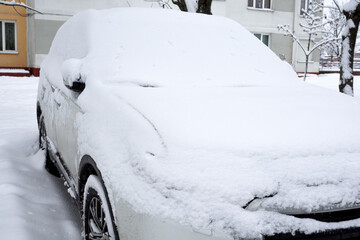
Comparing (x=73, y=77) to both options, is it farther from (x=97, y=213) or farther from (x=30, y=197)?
(x=30, y=197)

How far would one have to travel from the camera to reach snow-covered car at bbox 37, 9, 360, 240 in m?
1.56

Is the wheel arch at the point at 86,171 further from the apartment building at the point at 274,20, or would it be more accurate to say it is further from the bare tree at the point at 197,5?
the apartment building at the point at 274,20

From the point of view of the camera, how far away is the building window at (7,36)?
1722 cm

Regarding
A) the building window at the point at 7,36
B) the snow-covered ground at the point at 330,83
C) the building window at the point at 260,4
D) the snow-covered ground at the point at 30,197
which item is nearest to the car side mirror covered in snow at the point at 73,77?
the snow-covered ground at the point at 30,197

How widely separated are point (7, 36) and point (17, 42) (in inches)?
19.5

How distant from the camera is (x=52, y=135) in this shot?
138 inches

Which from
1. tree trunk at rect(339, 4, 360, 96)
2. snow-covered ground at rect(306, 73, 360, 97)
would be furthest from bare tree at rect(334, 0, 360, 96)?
snow-covered ground at rect(306, 73, 360, 97)

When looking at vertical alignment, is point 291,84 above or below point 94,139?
above

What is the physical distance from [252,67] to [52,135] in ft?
6.16

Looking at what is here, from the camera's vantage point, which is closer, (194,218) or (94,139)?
(194,218)

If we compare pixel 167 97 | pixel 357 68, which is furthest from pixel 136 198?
pixel 357 68

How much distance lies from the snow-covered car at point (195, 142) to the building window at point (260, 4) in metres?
19.7

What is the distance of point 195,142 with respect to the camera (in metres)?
1.77

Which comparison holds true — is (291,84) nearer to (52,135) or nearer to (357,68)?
(52,135)
